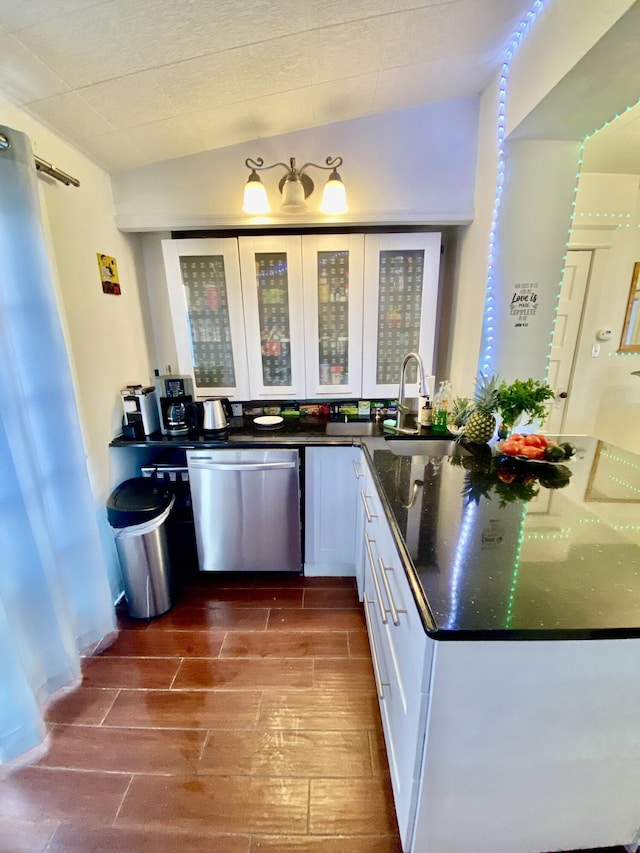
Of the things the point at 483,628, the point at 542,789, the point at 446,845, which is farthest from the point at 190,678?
the point at 483,628

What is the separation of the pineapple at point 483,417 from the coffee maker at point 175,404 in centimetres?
151

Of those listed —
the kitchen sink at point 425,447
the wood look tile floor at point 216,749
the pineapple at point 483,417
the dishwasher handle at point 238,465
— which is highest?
the pineapple at point 483,417

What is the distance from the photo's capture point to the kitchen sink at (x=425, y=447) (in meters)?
1.64

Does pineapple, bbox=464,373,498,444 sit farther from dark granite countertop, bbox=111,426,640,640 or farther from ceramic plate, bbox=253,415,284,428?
ceramic plate, bbox=253,415,284,428

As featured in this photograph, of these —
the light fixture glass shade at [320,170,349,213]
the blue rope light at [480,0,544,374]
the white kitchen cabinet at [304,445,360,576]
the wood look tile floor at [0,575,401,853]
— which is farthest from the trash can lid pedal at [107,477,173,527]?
the blue rope light at [480,0,544,374]


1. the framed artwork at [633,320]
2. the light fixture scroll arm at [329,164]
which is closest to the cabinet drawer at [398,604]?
the light fixture scroll arm at [329,164]

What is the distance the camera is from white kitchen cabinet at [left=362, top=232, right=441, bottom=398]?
6.55 feet

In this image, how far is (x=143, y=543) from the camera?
180 centimetres

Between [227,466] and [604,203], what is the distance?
10.0 feet

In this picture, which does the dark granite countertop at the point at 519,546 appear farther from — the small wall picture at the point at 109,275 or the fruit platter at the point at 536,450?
the small wall picture at the point at 109,275

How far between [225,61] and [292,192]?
1.66 feet

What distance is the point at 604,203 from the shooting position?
2443 millimetres

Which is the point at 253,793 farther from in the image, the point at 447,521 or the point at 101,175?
the point at 101,175

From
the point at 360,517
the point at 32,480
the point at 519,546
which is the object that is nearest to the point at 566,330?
the point at 360,517
